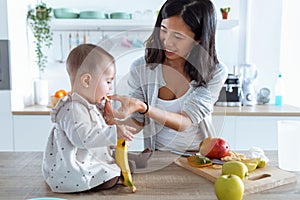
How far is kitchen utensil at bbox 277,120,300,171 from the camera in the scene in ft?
3.19

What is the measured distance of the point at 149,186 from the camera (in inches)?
32.4

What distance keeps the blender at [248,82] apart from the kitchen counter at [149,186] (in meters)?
1.48

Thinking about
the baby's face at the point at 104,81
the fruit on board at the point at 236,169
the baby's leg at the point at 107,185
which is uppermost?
the baby's face at the point at 104,81

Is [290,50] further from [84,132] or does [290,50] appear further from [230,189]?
[84,132]

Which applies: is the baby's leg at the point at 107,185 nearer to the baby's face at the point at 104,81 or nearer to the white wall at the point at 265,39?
the baby's face at the point at 104,81

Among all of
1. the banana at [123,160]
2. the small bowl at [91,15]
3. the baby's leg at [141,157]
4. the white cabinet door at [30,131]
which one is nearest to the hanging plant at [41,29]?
the small bowl at [91,15]

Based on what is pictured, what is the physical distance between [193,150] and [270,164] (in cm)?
26

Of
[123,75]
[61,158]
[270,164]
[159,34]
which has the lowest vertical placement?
[270,164]

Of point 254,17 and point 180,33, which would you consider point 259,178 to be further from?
point 254,17

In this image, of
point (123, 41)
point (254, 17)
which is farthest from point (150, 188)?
point (254, 17)

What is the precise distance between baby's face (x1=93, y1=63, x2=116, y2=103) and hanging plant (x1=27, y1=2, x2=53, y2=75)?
6.05 ft

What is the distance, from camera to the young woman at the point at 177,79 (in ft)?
2.77

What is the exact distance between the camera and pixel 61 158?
2.45 feet

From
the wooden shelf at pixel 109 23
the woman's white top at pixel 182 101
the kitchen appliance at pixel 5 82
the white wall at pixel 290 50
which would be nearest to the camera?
the woman's white top at pixel 182 101
